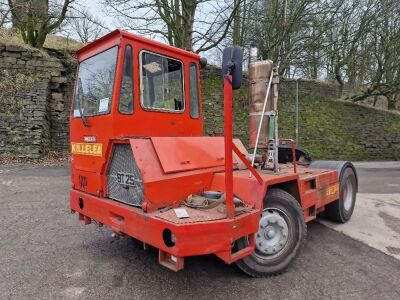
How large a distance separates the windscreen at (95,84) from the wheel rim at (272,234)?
190 centimetres

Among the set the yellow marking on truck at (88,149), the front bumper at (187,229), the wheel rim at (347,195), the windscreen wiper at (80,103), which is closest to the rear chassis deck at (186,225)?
the front bumper at (187,229)

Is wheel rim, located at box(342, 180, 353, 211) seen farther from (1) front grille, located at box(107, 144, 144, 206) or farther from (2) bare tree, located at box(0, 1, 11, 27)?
(2) bare tree, located at box(0, 1, 11, 27)

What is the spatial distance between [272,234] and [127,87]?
2.05m

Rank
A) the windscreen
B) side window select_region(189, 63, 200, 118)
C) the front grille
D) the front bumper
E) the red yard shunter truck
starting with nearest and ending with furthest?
the front bumper, the red yard shunter truck, the front grille, the windscreen, side window select_region(189, 63, 200, 118)

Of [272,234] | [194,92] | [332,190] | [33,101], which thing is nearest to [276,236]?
[272,234]

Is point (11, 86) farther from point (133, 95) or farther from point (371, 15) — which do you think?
point (371, 15)

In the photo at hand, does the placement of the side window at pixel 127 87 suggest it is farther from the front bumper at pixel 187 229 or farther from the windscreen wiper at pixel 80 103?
the front bumper at pixel 187 229

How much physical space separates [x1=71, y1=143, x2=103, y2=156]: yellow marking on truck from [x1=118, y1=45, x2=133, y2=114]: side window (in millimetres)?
461

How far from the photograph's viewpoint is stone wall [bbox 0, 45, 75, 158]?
35.0ft

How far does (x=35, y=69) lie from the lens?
1177 centimetres

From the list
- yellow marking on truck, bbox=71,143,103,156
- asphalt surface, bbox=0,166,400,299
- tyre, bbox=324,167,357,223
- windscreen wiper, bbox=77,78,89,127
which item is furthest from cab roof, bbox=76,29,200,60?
tyre, bbox=324,167,357,223

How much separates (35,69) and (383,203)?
1133 centimetres

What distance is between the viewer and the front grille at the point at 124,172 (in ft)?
10.2

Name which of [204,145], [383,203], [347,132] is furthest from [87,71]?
[347,132]
